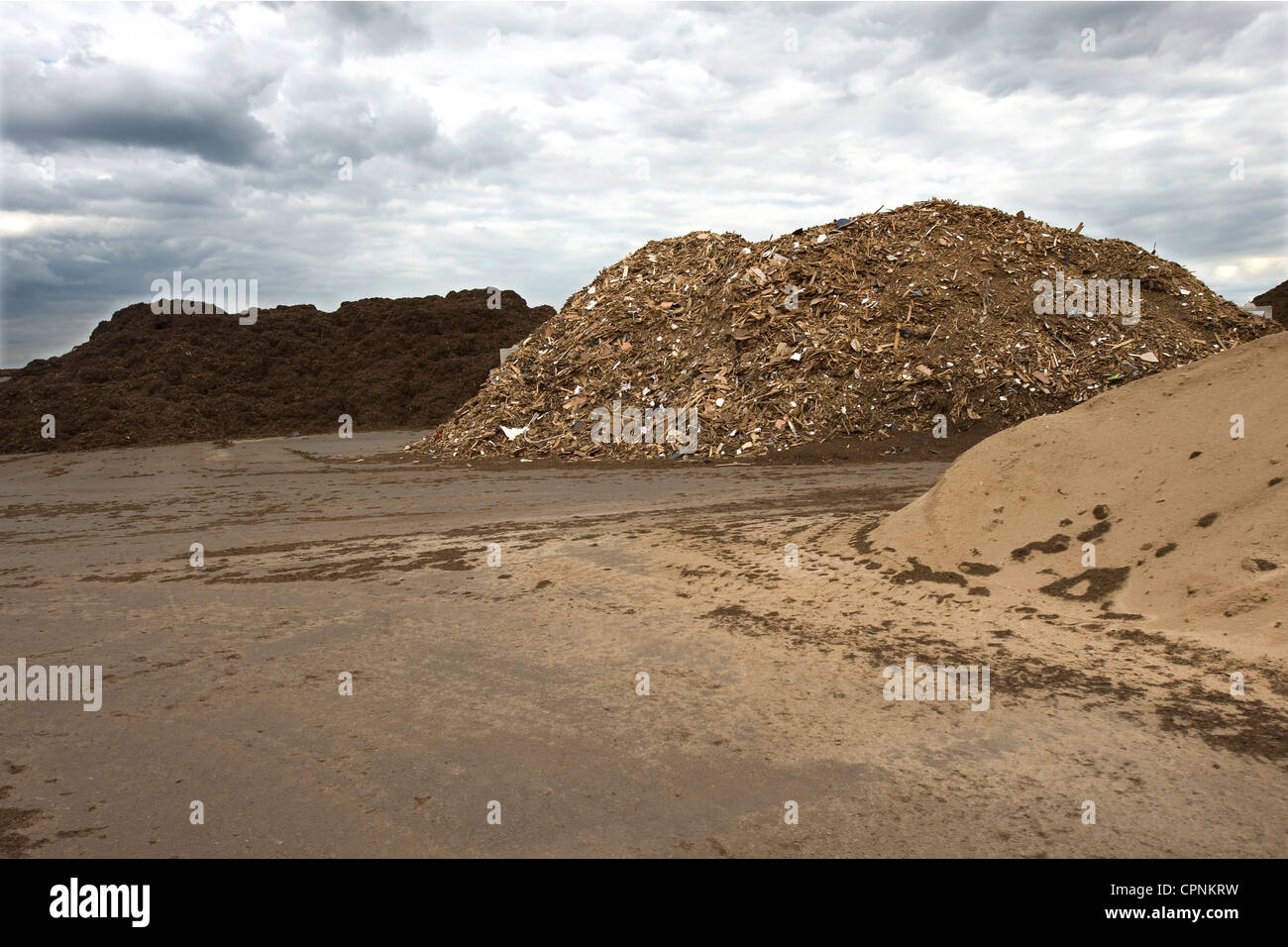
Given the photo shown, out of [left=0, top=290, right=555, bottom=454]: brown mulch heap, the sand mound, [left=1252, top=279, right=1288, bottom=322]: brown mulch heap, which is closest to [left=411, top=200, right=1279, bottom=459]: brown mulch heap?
the sand mound

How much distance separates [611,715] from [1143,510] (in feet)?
13.5

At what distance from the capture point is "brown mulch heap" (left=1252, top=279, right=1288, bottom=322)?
3228 centimetres

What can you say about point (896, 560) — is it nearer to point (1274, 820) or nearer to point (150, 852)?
point (1274, 820)

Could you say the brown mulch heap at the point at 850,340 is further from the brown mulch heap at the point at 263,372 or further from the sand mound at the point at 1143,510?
the brown mulch heap at the point at 263,372

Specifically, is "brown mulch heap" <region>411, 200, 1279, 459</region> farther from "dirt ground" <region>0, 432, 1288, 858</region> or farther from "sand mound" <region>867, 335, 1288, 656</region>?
"dirt ground" <region>0, 432, 1288, 858</region>

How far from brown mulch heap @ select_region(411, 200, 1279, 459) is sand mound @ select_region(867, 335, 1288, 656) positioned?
9.12 metres

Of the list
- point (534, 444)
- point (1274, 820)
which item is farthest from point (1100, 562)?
point (534, 444)

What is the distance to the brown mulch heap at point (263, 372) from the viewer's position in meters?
26.5

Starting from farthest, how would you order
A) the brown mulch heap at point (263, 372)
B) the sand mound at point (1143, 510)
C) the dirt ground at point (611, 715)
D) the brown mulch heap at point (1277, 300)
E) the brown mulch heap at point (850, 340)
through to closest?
the brown mulch heap at point (1277, 300) < the brown mulch heap at point (263, 372) < the brown mulch heap at point (850, 340) < the sand mound at point (1143, 510) < the dirt ground at point (611, 715)

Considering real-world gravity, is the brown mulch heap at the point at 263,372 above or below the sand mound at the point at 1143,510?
above

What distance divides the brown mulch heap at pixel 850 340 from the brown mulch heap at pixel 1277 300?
14955 millimetres

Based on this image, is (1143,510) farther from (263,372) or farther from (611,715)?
(263,372)

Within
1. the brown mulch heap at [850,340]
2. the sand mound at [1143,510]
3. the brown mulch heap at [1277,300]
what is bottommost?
the sand mound at [1143,510]

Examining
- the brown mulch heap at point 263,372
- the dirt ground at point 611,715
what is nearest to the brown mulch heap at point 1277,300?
the brown mulch heap at point 263,372
